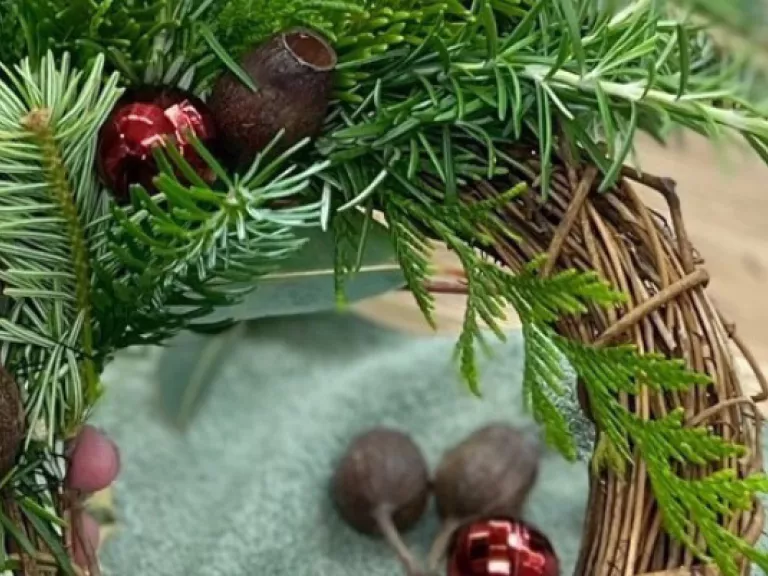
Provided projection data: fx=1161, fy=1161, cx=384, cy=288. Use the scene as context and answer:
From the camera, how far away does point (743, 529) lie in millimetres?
441

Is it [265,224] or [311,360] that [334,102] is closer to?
[265,224]

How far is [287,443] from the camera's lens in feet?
2.72

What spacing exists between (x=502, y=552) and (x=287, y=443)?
284 mm

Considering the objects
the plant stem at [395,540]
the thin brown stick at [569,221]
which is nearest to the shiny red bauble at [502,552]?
the plant stem at [395,540]

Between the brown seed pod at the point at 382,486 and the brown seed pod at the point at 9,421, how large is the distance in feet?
1.07

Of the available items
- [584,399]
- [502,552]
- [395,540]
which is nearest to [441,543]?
[395,540]

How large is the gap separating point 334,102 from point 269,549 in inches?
15.0

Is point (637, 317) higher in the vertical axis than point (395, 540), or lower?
higher

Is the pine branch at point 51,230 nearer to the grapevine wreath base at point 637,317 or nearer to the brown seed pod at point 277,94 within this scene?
the brown seed pod at point 277,94

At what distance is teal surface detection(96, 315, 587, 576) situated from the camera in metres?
0.75

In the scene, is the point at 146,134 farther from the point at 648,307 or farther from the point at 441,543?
the point at 441,543

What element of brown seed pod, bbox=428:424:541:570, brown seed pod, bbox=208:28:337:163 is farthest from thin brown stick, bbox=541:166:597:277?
brown seed pod, bbox=428:424:541:570

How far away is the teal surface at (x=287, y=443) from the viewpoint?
2.46 feet

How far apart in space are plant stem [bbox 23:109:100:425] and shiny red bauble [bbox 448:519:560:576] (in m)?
0.23
